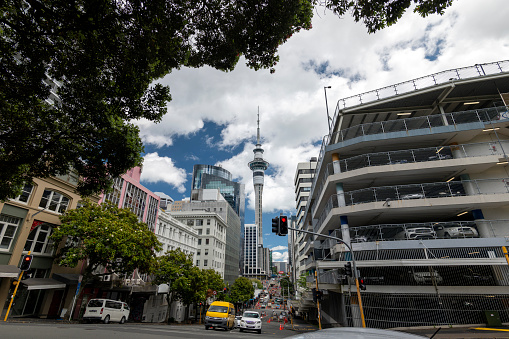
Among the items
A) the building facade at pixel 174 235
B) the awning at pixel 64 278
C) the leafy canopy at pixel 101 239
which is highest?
the building facade at pixel 174 235

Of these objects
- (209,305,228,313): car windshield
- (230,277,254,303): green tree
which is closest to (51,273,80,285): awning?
(209,305,228,313): car windshield

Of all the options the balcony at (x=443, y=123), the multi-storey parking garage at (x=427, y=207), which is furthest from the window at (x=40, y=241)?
the balcony at (x=443, y=123)

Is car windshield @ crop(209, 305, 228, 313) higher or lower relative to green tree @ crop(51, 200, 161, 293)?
lower

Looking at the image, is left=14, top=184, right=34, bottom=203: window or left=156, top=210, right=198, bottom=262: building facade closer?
left=14, top=184, right=34, bottom=203: window

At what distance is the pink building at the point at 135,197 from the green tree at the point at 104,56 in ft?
71.0

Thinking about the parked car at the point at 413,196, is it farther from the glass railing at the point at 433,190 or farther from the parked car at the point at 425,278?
the parked car at the point at 425,278

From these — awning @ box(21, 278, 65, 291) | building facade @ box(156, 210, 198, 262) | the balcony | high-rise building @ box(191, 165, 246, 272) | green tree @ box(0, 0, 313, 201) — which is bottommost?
awning @ box(21, 278, 65, 291)

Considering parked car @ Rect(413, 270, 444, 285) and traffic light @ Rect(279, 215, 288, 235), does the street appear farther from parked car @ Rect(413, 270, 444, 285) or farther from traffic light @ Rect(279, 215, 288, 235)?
parked car @ Rect(413, 270, 444, 285)

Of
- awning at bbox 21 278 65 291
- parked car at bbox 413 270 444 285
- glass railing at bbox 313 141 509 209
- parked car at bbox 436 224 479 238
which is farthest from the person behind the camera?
glass railing at bbox 313 141 509 209

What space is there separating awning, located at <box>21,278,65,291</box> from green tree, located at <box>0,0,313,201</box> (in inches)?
517

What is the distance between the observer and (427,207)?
18656mm

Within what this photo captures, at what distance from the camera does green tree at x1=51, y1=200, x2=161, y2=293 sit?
1886 centimetres

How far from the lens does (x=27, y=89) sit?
25.3 ft

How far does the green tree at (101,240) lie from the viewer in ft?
61.9
